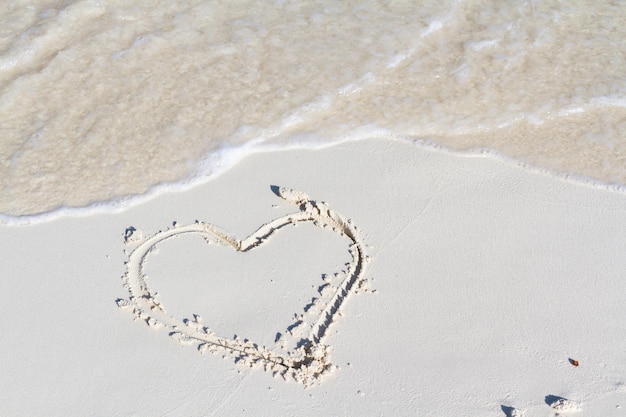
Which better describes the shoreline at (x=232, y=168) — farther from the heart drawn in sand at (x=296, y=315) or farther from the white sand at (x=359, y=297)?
the heart drawn in sand at (x=296, y=315)

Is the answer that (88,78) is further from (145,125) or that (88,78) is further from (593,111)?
(593,111)

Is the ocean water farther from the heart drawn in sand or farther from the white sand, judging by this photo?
the heart drawn in sand

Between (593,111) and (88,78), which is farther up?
(88,78)

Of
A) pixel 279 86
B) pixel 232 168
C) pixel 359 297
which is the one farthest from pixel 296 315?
pixel 279 86

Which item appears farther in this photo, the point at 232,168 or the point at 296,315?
the point at 232,168

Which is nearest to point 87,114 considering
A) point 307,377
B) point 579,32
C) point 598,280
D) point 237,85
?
point 237,85

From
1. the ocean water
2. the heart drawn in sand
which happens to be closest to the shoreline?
the ocean water

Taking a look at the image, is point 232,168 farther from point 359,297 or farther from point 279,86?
point 359,297
